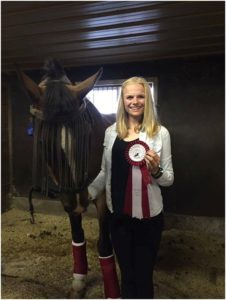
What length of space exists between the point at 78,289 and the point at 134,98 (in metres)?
1.20

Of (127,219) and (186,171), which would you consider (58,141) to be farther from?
(186,171)

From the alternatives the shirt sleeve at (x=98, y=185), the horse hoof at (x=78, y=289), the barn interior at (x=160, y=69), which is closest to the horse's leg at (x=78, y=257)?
the horse hoof at (x=78, y=289)

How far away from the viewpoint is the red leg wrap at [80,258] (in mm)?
1690

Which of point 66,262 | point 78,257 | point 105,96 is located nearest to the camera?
point 78,257

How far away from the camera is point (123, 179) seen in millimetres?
1184

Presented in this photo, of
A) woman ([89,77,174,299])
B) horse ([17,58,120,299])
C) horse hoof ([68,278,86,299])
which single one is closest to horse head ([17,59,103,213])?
horse ([17,58,120,299])

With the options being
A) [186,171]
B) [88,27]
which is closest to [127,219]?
[88,27]

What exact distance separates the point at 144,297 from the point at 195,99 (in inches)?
70.4

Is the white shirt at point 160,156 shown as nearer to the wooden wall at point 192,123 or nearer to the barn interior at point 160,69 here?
the barn interior at point 160,69

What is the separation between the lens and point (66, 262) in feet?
6.79

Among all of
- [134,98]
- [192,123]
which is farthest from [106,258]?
[192,123]

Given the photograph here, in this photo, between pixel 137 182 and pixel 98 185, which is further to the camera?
pixel 98 185

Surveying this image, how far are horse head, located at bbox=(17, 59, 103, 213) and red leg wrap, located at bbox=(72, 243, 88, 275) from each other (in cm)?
47

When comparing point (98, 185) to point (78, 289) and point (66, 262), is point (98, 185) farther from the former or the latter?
point (66, 262)
